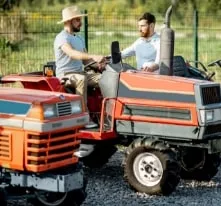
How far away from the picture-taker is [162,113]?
8.57m

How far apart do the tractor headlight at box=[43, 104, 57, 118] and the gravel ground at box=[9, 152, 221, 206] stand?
1330 mm

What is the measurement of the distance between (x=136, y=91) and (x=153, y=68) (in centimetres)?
60

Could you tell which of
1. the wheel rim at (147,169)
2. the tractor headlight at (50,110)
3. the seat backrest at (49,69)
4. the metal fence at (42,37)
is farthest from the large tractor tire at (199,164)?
the metal fence at (42,37)

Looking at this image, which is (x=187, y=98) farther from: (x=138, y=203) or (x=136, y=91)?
(x=138, y=203)

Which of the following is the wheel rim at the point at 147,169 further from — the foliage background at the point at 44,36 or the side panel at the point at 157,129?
the foliage background at the point at 44,36

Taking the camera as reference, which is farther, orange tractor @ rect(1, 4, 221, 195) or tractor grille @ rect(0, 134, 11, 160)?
orange tractor @ rect(1, 4, 221, 195)

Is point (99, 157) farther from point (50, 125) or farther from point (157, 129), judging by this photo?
point (50, 125)

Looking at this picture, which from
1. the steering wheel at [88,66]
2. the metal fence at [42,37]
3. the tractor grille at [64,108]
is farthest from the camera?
the metal fence at [42,37]

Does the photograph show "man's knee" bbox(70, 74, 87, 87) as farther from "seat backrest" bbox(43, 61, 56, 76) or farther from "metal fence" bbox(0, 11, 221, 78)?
"metal fence" bbox(0, 11, 221, 78)

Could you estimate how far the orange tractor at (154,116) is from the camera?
840cm

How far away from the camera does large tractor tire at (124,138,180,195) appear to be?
8.37 metres

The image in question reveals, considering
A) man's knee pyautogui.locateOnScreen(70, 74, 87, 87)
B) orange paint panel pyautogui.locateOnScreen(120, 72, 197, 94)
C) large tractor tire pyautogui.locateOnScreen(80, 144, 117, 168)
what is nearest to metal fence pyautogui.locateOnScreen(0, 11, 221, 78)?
large tractor tire pyautogui.locateOnScreen(80, 144, 117, 168)

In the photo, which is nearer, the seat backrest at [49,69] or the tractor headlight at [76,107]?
the tractor headlight at [76,107]

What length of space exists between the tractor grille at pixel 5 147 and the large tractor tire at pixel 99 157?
2.61 meters
